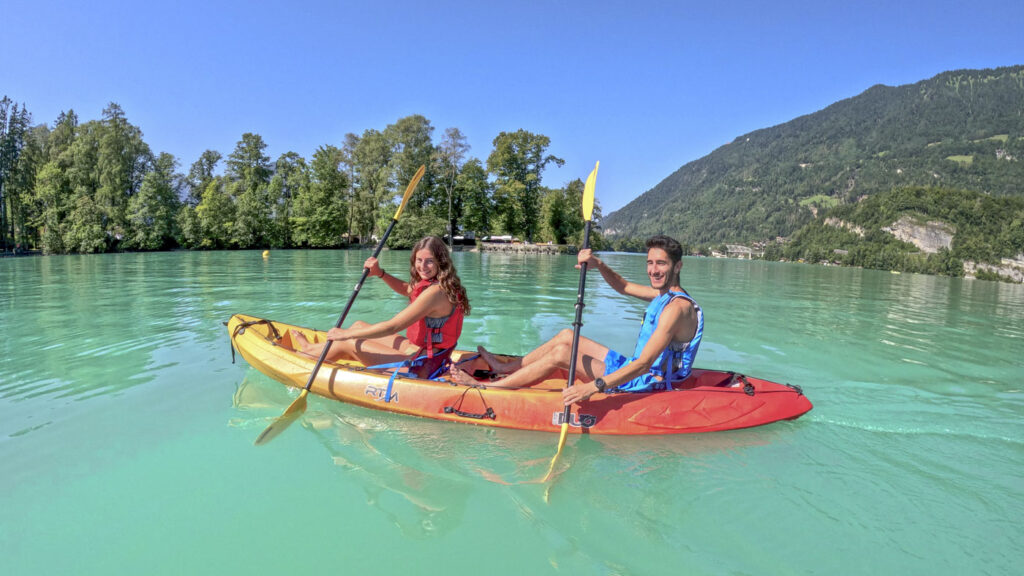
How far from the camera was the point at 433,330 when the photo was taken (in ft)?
16.0

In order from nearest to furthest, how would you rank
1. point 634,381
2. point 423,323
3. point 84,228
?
point 634,381 < point 423,323 < point 84,228

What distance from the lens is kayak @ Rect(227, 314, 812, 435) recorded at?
4.34 m

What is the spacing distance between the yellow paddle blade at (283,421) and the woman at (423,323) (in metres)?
0.64

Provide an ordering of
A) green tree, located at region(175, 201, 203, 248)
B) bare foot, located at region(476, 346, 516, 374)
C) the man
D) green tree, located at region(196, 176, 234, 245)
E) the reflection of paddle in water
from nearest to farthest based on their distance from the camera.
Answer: the reflection of paddle in water < the man < bare foot, located at region(476, 346, 516, 374) < green tree, located at region(175, 201, 203, 248) < green tree, located at region(196, 176, 234, 245)

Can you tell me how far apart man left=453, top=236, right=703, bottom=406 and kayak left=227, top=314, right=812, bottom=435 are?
164 mm

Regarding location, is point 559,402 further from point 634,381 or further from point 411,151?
point 411,151

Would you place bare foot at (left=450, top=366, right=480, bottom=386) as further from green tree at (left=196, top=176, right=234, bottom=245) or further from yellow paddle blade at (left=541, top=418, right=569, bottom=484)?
green tree at (left=196, top=176, right=234, bottom=245)

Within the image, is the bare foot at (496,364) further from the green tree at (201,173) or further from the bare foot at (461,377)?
the green tree at (201,173)

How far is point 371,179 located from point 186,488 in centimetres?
5940

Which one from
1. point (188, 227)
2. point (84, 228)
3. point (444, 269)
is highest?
point (188, 227)

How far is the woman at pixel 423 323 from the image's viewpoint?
14.7 ft

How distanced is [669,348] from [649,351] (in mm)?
459

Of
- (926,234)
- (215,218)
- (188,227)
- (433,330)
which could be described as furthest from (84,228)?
(926,234)

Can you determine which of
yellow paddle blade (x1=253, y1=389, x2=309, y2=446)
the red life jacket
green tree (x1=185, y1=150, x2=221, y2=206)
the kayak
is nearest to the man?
the kayak
